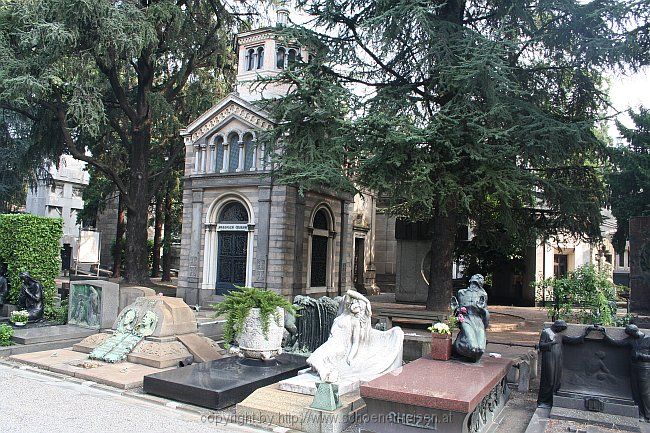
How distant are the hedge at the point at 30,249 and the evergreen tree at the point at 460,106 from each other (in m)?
7.82

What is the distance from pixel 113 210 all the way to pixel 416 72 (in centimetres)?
3163

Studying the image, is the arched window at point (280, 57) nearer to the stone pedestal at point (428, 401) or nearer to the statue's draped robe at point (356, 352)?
the statue's draped robe at point (356, 352)

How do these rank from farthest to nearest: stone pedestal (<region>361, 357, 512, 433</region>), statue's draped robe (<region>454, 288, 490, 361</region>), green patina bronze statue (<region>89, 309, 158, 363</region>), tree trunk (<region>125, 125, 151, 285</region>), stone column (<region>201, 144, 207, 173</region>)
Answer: tree trunk (<region>125, 125, 151, 285</region>) → stone column (<region>201, 144, 207, 173</region>) → green patina bronze statue (<region>89, 309, 158, 363</region>) → statue's draped robe (<region>454, 288, 490, 361</region>) → stone pedestal (<region>361, 357, 512, 433</region>)

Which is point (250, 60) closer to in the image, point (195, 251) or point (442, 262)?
point (195, 251)

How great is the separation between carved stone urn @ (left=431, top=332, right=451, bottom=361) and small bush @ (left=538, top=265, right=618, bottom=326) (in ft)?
9.16

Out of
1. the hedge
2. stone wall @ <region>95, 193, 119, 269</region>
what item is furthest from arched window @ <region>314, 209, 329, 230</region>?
stone wall @ <region>95, 193, 119, 269</region>

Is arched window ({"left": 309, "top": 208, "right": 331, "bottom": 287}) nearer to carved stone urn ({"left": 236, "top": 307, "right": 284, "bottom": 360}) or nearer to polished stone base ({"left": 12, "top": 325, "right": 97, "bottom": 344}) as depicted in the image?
polished stone base ({"left": 12, "top": 325, "right": 97, "bottom": 344})

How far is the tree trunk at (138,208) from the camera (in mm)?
23203

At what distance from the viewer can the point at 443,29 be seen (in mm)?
14008

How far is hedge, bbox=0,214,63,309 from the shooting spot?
16.3 m

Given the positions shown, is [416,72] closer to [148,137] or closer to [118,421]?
[118,421]

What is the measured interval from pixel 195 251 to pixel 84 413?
14238 millimetres

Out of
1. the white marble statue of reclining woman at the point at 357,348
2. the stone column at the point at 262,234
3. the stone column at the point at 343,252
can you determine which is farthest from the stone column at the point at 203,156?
the white marble statue of reclining woman at the point at 357,348

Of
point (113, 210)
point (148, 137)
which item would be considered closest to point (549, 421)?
point (148, 137)
